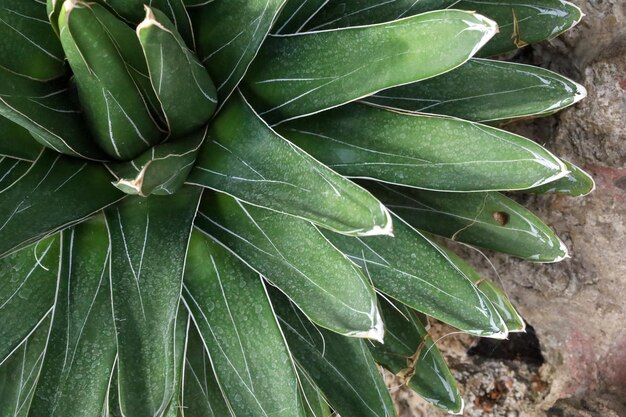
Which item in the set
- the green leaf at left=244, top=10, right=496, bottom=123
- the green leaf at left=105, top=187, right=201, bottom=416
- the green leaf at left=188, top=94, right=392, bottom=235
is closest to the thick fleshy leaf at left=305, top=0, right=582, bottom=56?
the green leaf at left=244, top=10, right=496, bottom=123

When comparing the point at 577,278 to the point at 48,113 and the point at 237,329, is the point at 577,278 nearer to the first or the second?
the point at 237,329

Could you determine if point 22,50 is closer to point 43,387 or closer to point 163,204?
point 163,204

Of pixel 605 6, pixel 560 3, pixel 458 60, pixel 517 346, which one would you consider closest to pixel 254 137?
pixel 458 60

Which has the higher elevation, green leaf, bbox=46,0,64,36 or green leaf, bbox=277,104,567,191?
green leaf, bbox=46,0,64,36

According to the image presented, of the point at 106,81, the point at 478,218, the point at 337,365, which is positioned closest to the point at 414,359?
the point at 337,365

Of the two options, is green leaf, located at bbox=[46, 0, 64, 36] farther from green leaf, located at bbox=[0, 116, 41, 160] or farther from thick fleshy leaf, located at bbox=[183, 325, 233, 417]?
thick fleshy leaf, located at bbox=[183, 325, 233, 417]

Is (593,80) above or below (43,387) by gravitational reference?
above
